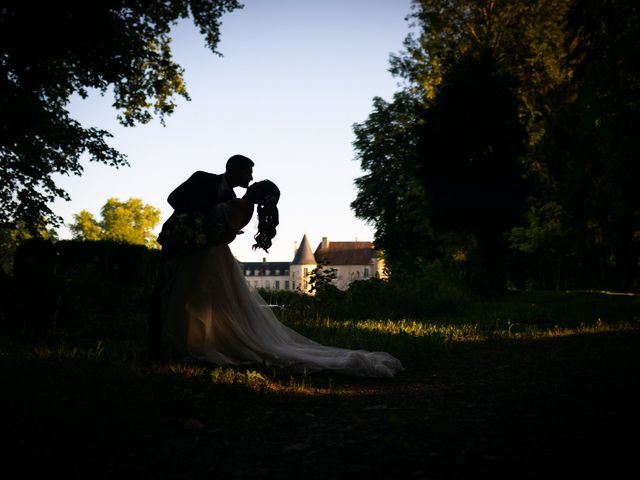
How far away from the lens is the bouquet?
19.4 feet

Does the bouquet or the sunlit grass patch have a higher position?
the bouquet

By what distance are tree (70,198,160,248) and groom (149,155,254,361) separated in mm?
59983

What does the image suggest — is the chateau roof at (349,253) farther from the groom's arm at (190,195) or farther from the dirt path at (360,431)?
the dirt path at (360,431)

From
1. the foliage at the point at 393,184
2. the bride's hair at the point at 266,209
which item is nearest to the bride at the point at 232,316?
the bride's hair at the point at 266,209

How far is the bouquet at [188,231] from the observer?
593 cm

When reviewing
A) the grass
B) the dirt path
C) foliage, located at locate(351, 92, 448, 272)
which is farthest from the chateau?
the dirt path

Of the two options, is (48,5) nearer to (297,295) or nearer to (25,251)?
(297,295)

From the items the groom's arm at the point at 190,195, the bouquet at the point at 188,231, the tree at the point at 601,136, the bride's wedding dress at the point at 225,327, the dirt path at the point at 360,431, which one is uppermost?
the tree at the point at 601,136

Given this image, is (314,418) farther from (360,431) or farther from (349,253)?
(349,253)

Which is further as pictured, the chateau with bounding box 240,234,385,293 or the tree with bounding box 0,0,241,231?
the chateau with bounding box 240,234,385,293

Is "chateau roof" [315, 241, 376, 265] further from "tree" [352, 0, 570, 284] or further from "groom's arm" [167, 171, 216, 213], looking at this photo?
"groom's arm" [167, 171, 216, 213]

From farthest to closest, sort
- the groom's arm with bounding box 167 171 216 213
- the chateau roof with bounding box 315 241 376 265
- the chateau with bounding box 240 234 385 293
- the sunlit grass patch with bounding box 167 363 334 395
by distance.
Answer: the chateau roof with bounding box 315 241 376 265 → the chateau with bounding box 240 234 385 293 → the groom's arm with bounding box 167 171 216 213 → the sunlit grass patch with bounding box 167 363 334 395

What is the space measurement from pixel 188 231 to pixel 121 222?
62594 mm

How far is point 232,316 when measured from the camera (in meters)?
6.50
